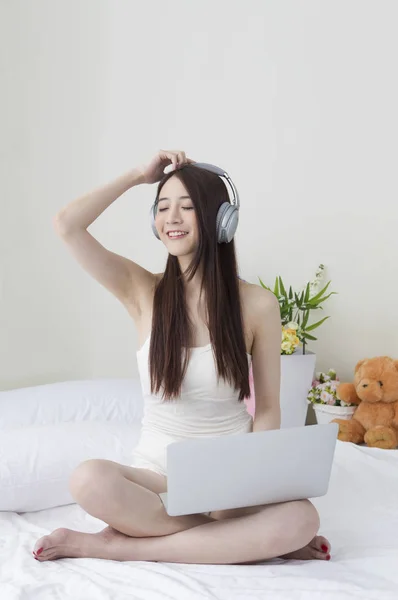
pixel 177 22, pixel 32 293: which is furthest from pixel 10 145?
pixel 177 22

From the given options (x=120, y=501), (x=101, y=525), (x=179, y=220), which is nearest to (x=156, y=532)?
(x=120, y=501)

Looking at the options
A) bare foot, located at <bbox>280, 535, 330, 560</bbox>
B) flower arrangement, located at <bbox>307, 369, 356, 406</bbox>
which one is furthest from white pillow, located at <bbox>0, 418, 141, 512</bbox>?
flower arrangement, located at <bbox>307, 369, 356, 406</bbox>

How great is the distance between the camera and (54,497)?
1.69 m

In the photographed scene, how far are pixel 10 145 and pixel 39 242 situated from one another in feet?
1.40

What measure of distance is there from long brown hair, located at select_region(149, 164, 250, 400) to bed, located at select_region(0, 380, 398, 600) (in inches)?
14.2

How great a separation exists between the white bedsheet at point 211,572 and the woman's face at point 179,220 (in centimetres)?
69

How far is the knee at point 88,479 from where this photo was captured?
4.51 ft

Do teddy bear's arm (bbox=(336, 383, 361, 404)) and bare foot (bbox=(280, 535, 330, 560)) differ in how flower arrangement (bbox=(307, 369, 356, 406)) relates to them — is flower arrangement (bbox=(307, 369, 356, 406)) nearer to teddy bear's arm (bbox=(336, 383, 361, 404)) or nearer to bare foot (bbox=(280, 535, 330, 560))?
teddy bear's arm (bbox=(336, 383, 361, 404))

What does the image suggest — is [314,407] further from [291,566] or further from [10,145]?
[10,145]

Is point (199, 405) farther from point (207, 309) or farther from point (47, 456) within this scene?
point (47, 456)

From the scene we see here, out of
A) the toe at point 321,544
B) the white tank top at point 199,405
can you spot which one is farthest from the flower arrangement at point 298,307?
the toe at point 321,544

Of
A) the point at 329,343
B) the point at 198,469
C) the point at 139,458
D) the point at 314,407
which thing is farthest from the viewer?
the point at 329,343

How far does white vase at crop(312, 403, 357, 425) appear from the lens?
275cm

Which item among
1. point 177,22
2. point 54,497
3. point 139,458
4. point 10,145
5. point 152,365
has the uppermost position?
point 177,22
